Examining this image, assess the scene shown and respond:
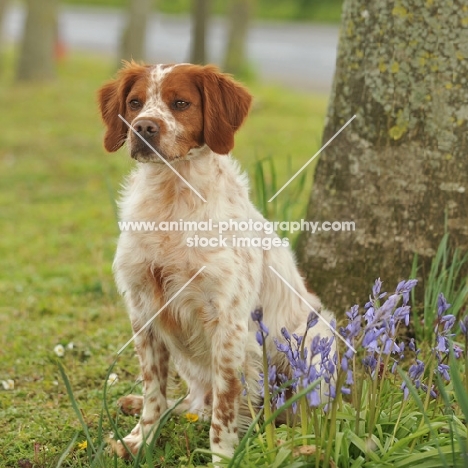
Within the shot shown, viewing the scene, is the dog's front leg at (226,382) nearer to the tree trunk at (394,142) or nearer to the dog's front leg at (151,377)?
the dog's front leg at (151,377)

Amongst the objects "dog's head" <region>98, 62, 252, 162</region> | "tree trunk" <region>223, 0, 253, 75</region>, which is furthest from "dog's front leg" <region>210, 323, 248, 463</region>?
"tree trunk" <region>223, 0, 253, 75</region>

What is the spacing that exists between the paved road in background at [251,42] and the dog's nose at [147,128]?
46.0 feet

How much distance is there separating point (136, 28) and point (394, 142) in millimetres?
10841

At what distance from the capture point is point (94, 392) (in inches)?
163

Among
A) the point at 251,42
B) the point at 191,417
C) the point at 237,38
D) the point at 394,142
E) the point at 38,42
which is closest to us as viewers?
the point at 191,417

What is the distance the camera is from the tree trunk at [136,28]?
14318 millimetres

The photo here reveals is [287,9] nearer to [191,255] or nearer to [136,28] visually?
[136,28]

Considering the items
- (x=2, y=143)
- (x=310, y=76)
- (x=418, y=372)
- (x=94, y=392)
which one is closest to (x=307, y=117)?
(x=2, y=143)

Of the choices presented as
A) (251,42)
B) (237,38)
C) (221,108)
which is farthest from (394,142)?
(251,42)

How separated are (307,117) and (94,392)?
9.27 metres

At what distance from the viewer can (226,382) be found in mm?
3490

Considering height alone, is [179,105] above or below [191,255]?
above

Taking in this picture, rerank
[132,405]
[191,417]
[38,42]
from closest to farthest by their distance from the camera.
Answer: [191,417], [132,405], [38,42]

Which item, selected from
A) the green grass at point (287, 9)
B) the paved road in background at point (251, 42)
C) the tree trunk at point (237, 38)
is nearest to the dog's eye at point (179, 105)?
the tree trunk at point (237, 38)
